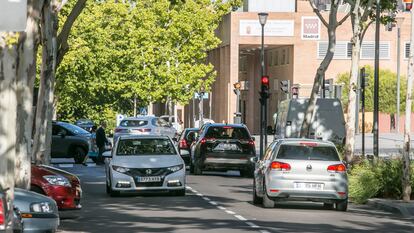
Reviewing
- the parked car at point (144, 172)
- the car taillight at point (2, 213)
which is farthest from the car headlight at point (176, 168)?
the car taillight at point (2, 213)

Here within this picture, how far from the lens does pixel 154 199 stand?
27719 mm

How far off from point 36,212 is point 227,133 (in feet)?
76.7

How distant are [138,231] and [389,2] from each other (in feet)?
73.1

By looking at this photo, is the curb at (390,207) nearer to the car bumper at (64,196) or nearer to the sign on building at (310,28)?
the car bumper at (64,196)

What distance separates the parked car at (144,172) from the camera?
28.0m

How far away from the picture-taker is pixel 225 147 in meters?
38.4

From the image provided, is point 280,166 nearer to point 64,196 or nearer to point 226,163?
point 64,196

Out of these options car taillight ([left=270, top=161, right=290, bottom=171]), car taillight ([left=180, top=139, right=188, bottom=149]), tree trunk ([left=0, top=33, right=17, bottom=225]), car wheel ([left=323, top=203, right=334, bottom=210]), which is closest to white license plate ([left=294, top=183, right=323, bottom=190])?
car taillight ([left=270, top=161, right=290, bottom=171])

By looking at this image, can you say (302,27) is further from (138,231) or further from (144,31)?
(138,231)

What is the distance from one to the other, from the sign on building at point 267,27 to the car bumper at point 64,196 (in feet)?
229

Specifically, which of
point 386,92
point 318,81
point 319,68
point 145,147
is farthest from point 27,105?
point 386,92

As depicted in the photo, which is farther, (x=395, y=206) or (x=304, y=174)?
(x=395, y=206)

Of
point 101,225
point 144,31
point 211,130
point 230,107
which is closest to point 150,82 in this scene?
point 144,31

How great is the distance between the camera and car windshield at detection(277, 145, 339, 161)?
2497 cm
